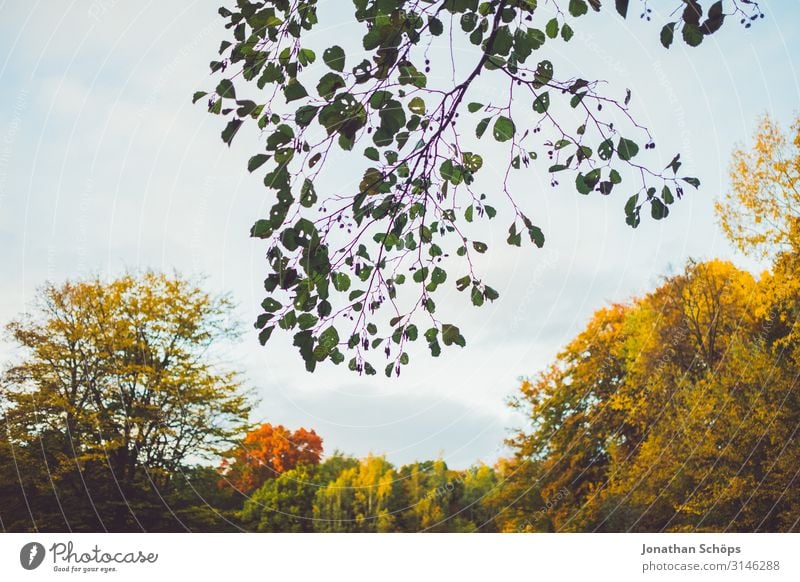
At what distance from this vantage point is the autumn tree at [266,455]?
1557cm

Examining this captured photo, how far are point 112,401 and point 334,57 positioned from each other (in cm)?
1420

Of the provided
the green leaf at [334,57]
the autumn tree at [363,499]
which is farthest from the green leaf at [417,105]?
the autumn tree at [363,499]

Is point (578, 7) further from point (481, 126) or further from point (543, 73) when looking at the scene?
point (481, 126)

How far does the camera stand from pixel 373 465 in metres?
17.3

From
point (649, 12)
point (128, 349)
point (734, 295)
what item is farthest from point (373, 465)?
point (649, 12)

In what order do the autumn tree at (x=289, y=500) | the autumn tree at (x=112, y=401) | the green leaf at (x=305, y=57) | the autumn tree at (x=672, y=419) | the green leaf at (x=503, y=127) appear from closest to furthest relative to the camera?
the green leaf at (x=503, y=127) → the green leaf at (x=305, y=57) → the autumn tree at (x=672, y=419) → the autumn tree at (x=112, y=401) → the autumn tree at (x=289, y=500)

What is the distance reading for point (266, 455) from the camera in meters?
16.1

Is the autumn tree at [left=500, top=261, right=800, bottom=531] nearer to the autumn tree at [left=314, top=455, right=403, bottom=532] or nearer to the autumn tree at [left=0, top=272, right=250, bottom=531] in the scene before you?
the autumn tree at [left=314, top=455, right=403, bottom=532]

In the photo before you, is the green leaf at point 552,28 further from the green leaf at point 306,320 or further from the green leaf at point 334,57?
the green leaf at point 306,320

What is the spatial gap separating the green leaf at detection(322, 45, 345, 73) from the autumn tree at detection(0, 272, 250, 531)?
12.8 m

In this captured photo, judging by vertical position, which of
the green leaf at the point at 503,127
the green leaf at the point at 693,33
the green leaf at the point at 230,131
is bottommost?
the green leaf at the point at 230,131

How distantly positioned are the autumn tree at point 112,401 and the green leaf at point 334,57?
42.0 feet

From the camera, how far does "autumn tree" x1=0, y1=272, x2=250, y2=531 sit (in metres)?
13.0

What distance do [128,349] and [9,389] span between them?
9.29ft
